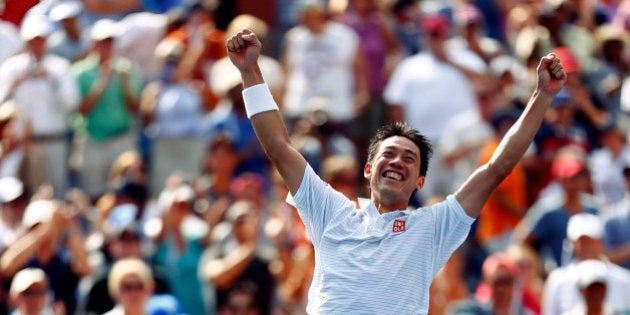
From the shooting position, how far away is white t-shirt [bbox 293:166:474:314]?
19.0 feet

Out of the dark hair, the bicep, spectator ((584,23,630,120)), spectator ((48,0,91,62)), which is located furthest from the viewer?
spectator ((584,23,630,120))

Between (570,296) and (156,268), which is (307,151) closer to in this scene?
(156,268)

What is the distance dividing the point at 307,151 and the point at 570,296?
327 centimetres

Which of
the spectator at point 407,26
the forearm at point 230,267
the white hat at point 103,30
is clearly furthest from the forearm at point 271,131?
the spectator at point 407,26

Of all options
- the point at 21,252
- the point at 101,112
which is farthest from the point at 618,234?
the point at 101,112

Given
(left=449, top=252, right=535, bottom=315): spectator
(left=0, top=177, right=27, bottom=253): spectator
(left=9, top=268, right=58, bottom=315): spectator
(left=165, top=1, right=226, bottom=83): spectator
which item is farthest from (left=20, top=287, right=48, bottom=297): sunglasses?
(left=165, top=1, right=226, bottom=83): spectator

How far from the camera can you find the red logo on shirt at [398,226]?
591 cm

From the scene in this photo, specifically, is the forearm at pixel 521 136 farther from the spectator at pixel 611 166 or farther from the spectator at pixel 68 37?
the spectator at pixel 68 37

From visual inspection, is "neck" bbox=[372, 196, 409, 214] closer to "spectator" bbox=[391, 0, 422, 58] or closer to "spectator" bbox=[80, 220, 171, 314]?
"spectator" bbox=[80, 220, 171, 314]

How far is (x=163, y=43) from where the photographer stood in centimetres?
1405

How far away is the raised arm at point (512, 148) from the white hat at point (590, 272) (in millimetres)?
3437

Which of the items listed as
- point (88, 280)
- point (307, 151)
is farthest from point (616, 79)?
point (88, 280)

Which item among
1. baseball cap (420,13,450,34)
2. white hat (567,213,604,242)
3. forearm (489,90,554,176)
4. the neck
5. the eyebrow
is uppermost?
baseball cap (420,13,450,34)

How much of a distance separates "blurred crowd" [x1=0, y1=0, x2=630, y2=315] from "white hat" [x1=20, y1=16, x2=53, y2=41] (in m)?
0.02
